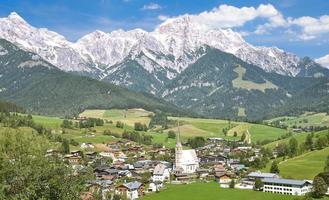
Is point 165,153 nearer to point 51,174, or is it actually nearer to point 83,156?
point 83,156

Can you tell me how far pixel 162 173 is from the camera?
140m

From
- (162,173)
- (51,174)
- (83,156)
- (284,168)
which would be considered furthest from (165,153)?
(51,174)

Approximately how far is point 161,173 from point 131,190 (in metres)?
25.7

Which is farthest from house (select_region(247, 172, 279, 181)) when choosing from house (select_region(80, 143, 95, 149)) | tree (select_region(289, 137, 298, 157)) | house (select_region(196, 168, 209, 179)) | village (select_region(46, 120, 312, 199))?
house (select_region(80, 143, 95, 149))

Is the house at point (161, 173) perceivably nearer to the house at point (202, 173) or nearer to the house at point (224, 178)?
the house at point (202, 173)

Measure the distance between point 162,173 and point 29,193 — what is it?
297ft

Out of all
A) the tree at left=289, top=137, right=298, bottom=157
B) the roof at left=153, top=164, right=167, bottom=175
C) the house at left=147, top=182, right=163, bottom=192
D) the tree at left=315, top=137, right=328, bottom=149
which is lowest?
the house at left=147, top=182, right=163, bottom=192

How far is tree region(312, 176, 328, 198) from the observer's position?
99938 mm

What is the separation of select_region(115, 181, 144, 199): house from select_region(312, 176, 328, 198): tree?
122 feet

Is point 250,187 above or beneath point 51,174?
beneath

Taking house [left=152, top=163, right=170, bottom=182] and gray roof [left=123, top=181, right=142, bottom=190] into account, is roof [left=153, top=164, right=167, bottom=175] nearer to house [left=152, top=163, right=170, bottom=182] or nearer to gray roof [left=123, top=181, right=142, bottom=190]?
house [left=152, top=163, right=170, bottom=182]

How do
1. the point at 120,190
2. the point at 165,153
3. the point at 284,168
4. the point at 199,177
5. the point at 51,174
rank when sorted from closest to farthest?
the point at 51,174 < the point at 120,190 < the point at 284,168 < the point at 199,177 < the point at 165,153

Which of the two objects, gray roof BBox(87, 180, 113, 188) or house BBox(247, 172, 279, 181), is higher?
house BBox(247, 172, 279, 181)

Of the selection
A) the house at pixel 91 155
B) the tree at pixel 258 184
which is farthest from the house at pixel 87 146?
the tree at pixel 258 184
